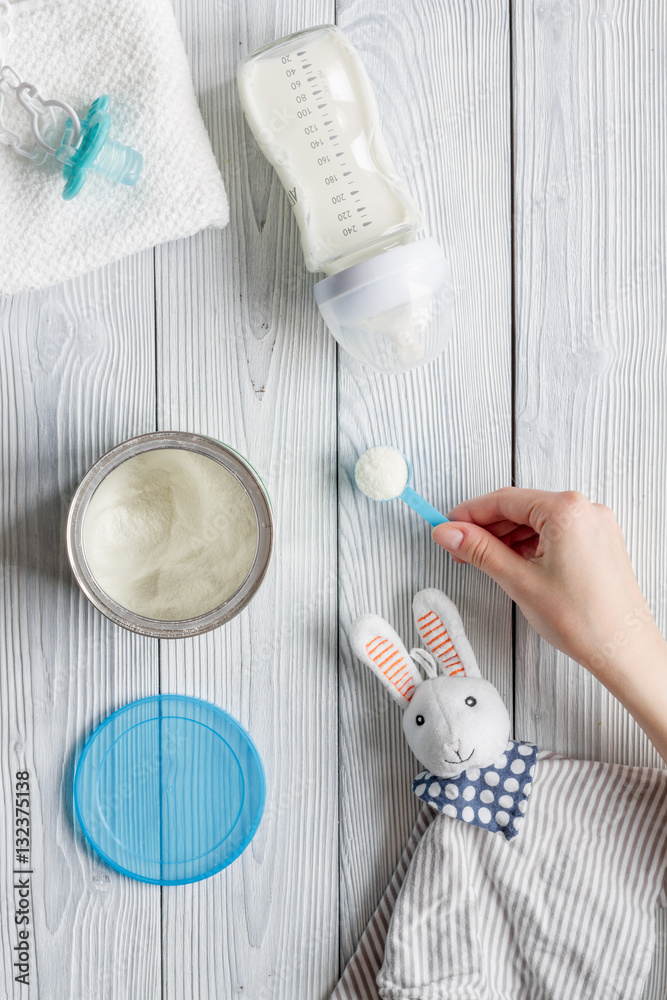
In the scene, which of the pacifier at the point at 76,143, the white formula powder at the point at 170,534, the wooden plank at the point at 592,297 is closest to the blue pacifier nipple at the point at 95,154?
the pacifier at the point at 76,143

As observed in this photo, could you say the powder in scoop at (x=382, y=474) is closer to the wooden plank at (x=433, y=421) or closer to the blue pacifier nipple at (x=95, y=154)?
the wooden plank at (x=433, y=421)

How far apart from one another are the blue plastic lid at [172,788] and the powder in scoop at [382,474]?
0.23 meters

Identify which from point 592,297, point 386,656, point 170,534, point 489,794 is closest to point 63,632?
point 170,534

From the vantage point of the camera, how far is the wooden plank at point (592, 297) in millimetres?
667

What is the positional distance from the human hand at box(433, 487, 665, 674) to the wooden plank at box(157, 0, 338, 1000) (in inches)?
5.4

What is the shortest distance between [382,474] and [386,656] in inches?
6.0

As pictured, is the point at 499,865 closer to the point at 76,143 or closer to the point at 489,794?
the point at 489,794

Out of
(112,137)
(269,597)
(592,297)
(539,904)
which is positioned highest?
(112,137)

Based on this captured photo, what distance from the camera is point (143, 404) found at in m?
0.65

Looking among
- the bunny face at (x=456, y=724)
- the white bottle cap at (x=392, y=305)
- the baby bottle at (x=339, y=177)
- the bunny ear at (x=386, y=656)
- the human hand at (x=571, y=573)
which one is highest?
the baby bottle at (x=339, y=177)

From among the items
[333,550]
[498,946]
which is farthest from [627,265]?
[498,946]

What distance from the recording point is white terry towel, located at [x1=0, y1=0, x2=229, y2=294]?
607mm

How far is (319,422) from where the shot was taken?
663 millimetres

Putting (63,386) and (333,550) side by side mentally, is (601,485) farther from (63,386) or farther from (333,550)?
(63,386)
